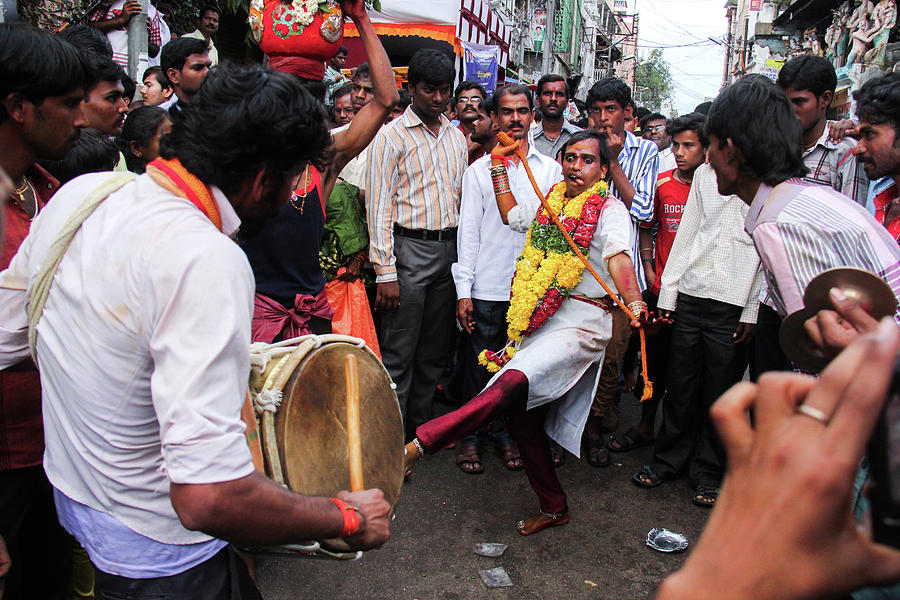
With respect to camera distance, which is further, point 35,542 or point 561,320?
point 561,320

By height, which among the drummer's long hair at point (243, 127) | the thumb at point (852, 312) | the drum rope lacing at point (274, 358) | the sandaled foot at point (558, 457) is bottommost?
the sandaled foot at point (558, 457)

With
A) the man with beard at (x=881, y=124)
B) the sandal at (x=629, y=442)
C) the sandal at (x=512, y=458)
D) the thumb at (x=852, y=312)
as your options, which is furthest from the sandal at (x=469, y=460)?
the thumb at (x=852, y=312)

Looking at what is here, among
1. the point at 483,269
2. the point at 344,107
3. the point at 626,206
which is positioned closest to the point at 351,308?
the point at 483,269

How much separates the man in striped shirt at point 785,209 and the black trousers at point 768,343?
1620 mm

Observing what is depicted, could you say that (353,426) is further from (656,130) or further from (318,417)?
(656,130)

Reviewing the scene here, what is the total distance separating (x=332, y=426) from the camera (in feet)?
6.13

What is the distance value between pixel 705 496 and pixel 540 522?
3.83 ft

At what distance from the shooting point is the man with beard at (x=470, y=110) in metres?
5.64

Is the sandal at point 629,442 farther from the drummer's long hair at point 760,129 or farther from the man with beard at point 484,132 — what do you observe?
the drummer's long hair at point 760,129


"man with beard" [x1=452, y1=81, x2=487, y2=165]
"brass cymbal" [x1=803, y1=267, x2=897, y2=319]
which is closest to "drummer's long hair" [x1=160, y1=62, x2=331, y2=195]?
"brass cymbal" [x1=803, y1=267, x2=897, y2=319]

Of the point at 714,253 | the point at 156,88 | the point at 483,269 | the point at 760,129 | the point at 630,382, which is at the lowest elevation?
the point at 630,382

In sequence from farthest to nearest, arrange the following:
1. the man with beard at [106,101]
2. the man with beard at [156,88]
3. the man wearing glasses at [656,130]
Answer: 1. the man wearing glasses at [656,130]
2. the man with beard at [156,88]
3. the man with beard at [106,101]

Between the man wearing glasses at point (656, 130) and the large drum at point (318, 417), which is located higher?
the man wearing glasses at point (656, 130)

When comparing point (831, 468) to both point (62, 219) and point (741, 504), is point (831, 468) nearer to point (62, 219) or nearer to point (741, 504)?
point (741, 504)
